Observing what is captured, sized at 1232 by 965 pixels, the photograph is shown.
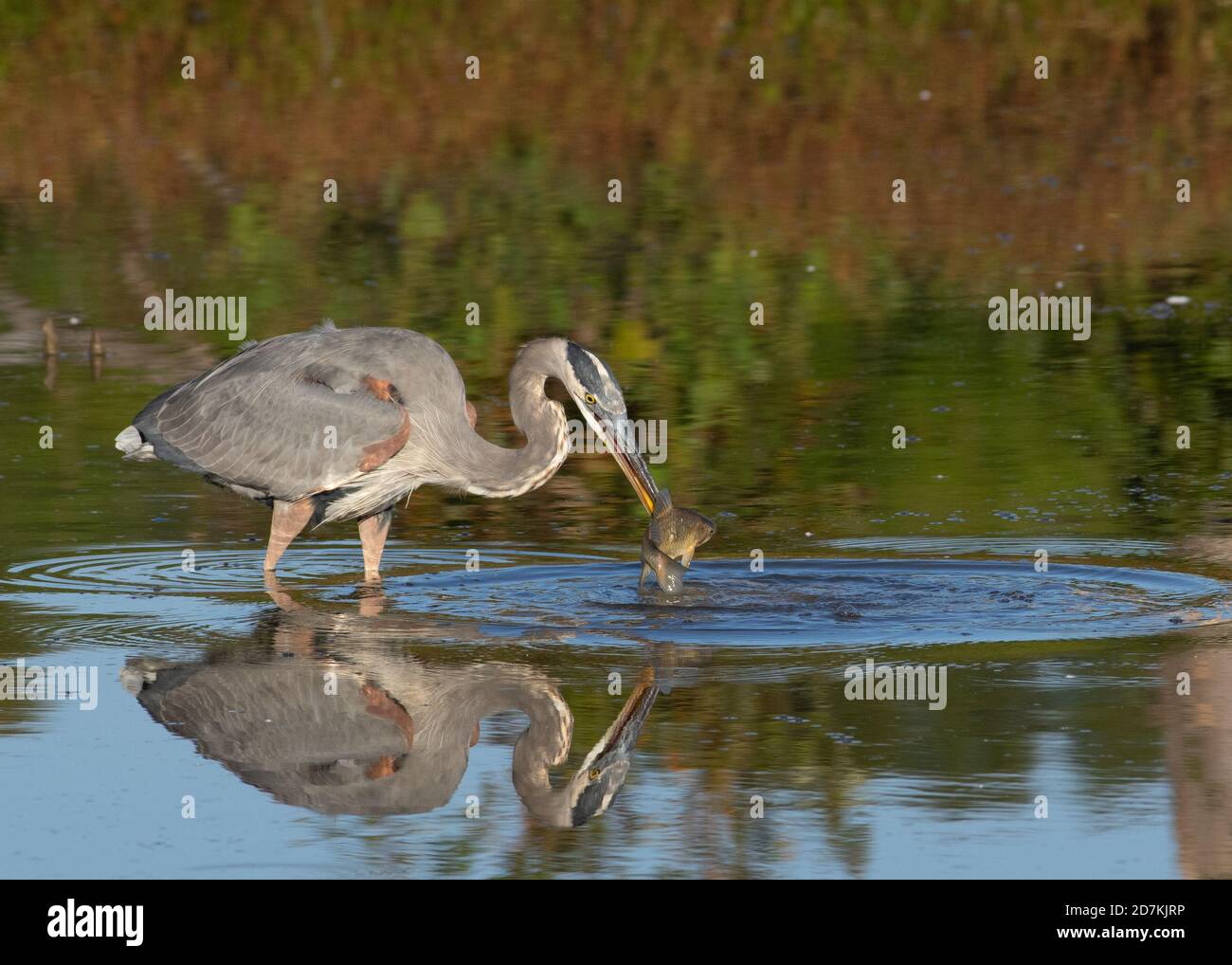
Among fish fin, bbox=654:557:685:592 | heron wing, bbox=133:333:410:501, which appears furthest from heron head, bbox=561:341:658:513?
heron wing, bbox=133:333:410:501

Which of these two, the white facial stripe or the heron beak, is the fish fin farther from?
the white facial stripe

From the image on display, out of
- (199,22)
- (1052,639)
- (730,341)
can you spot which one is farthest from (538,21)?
(1052,639)

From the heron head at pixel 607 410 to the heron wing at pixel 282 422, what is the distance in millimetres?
763

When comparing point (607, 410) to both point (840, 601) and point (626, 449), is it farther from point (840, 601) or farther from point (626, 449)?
point (840, 601)

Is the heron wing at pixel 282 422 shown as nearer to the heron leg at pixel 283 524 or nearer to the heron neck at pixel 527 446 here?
the heron leg at pixel 283 524

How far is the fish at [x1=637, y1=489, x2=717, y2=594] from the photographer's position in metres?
9.66

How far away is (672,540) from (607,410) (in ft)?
1.96

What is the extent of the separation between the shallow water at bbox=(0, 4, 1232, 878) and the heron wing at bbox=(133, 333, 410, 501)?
486 mm

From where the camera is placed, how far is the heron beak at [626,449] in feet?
32.4

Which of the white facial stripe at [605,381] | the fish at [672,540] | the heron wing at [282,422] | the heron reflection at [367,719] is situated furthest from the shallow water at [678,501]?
the white facial stripe at [605,381]

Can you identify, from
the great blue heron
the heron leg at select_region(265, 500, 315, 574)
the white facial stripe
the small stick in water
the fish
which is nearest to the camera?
the fish

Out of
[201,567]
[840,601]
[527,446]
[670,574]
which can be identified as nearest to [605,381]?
[527,446]

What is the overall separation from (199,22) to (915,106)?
32.8ft
